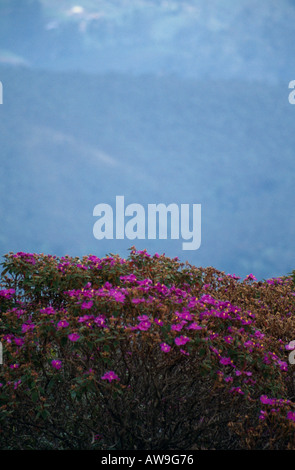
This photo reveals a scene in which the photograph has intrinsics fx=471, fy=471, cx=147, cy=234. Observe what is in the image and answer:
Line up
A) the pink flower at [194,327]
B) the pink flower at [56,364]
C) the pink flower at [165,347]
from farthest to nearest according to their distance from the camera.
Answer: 1. the pink flower at [56,364]
2. the pink flower at [194,327]
3. the pink flower at [165,347]

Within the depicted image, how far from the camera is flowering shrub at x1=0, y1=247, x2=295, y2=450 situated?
353cm

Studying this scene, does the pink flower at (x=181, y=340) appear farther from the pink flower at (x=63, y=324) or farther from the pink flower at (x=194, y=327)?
the pink flower at (x=63, y=324)

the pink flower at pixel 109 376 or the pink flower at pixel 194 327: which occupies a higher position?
the pink flower at pixel 194 327

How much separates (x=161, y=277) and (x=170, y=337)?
1.70 metres

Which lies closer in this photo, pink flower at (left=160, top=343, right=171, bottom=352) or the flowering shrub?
pink flower at (left=160, top=343, right=171, bottom=352)

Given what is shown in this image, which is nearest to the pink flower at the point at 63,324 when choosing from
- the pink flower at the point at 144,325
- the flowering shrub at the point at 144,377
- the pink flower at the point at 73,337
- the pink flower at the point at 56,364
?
the flowering shrub at the point at 144,377

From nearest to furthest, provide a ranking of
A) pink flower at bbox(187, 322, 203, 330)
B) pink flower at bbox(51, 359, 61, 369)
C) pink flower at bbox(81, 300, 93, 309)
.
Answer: pink flower at bbox(187, 322, 203, 330) → pink flower at bbox(81, 300, 93, 309) → pink flower at bbox(51, 359, 61, 369)

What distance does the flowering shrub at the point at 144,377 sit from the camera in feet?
11.6

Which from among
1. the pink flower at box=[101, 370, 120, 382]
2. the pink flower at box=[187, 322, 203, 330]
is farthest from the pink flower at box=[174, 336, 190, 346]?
the pink flower at box=[101, 370, 120, 382]

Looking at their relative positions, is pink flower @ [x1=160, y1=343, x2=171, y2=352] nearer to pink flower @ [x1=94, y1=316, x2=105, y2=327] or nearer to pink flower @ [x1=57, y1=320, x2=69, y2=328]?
pink flower @ [x1=94, y1=316, x2=105, y2=327]

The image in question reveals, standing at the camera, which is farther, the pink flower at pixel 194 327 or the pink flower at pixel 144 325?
the pink flower at pixel 194 327
